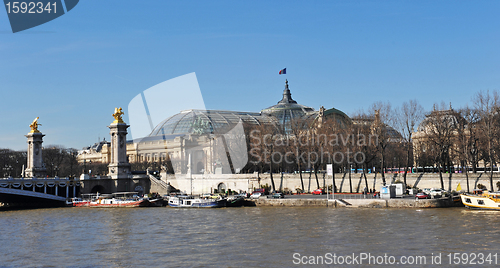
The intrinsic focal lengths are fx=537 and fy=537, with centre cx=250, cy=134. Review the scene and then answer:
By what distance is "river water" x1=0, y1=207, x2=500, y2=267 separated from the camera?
35.1 metres

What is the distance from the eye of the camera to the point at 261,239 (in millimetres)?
43094

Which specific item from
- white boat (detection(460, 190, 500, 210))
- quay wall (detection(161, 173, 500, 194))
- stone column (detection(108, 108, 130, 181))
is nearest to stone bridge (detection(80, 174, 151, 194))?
stone column (detection(108, 108, 130, 181))

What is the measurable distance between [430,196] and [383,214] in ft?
41.7

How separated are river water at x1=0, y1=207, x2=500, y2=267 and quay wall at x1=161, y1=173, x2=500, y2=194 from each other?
719 inches

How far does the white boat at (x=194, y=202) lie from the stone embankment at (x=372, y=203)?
8.03 metres

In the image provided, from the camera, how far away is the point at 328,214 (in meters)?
59.6

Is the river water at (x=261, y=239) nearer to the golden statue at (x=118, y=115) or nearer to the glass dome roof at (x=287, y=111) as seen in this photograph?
the golden statue at (x=118, y=115)

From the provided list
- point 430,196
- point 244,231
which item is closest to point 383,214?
point 430,196

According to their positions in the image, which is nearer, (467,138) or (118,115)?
(467,138)

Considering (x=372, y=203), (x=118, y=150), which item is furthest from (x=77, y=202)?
(x=372, y=203)

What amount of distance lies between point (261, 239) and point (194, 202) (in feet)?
120

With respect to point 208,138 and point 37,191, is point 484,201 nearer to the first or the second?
point 37,191

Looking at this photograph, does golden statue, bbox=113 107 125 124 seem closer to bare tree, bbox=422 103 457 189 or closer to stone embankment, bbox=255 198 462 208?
stone embankment, bbox=255 198 462 208

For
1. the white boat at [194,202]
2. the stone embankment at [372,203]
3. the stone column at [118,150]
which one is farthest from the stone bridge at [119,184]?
the stone embankment at [372,203]
